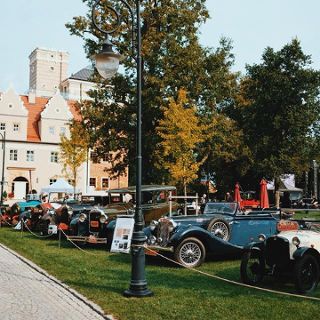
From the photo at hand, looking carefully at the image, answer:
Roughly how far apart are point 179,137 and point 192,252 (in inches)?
647

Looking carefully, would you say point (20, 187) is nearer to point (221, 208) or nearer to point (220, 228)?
point (221, 208)

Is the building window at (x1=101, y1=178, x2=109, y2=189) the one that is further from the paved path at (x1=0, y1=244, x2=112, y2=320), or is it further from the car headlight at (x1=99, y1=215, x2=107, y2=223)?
the paved path at (x1=0, y1=244, x2=112, y2=320)

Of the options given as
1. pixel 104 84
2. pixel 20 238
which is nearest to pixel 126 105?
pixel 104 84

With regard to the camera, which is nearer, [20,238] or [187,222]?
[187,222]

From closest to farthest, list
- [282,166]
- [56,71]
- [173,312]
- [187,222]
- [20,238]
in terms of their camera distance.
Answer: [173,312], [187,222], [20,238], [282,166], [56,71]

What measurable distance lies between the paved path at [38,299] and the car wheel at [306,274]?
3269mm

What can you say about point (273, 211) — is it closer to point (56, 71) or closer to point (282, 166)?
point (282, 166)

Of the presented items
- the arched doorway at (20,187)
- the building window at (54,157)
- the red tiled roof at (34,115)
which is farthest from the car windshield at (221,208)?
the building window at (54,157)

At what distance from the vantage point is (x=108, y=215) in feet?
49.3

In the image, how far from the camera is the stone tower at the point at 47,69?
260ft

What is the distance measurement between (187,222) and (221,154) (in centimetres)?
2059

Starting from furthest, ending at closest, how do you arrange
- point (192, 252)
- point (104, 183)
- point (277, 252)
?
1. point (104, 183)
2. point (192, 252)
3. point (277, 252)

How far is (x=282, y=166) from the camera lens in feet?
116

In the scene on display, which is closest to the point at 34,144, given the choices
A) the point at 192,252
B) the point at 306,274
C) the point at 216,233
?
the point at 216,233
